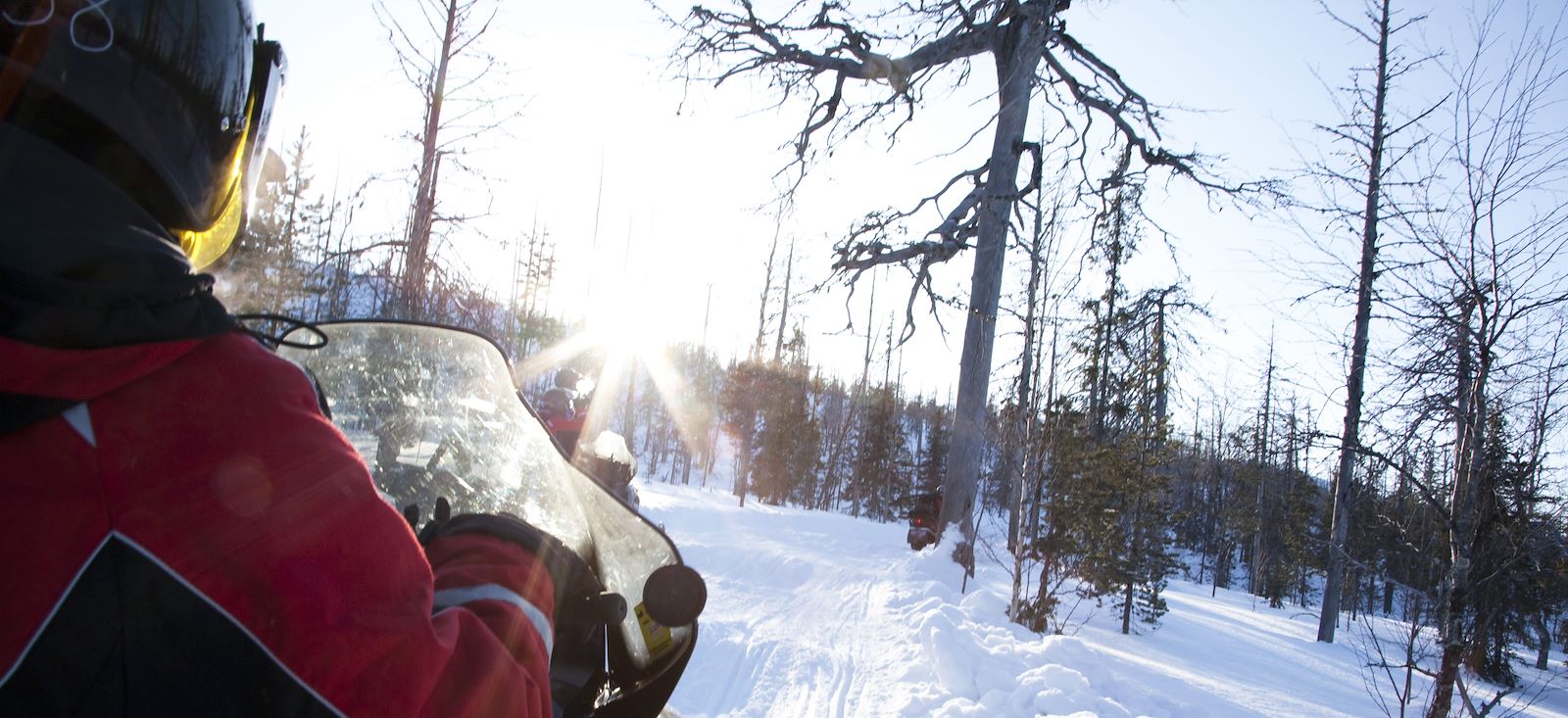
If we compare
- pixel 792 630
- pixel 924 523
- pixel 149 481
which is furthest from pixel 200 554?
pixel 924 523

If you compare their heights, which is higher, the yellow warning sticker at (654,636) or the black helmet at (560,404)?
the black helmet at (560,404)

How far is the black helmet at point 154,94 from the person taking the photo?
0.77 m

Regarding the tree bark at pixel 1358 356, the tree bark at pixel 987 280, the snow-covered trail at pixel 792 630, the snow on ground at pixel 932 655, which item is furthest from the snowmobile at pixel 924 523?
the tree bark at pixel 1358 356

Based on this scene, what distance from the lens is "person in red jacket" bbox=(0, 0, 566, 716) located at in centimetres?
65

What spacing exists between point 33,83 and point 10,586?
50cm

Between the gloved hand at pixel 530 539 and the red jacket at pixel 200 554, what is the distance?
12.4 inches

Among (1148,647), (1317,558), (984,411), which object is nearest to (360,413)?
Answer: (984,411)

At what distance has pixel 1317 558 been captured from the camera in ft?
51.5

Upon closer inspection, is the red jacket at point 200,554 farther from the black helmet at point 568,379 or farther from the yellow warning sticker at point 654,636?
Result: the black helmet at point 568,379

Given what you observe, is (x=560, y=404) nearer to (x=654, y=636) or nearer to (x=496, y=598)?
(x=654, y=636)

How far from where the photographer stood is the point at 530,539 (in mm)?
1165

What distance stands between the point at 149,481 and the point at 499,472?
1071 mm

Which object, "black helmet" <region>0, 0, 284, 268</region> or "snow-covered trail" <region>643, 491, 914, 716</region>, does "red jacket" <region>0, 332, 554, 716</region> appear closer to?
"black helmet" <region>0, 0, 284, 268</region>

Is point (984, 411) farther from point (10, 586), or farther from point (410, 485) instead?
point (10, 586)
